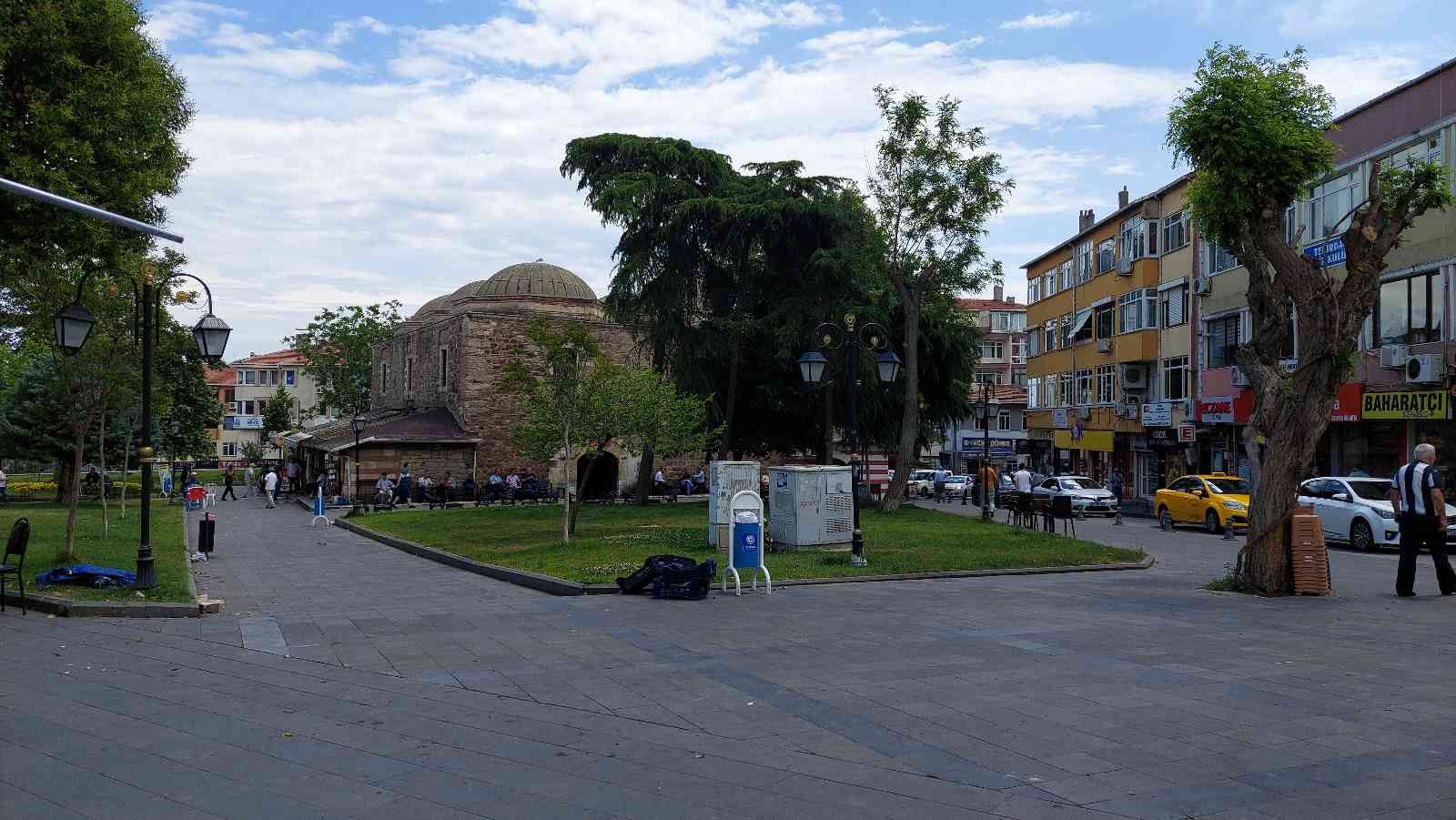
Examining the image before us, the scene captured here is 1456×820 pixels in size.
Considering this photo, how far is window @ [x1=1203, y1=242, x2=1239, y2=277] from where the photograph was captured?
3722 centimetres

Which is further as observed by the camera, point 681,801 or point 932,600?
point 932,600

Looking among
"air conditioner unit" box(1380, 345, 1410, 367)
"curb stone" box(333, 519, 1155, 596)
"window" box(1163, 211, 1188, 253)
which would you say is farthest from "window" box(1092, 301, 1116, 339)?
"curb stone" box(333, 519, 1155, 596)

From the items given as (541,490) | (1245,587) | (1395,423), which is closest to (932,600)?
(1245,587)

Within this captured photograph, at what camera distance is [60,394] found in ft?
70.7

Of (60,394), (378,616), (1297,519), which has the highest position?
(60,394)

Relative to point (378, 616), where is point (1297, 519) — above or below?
above

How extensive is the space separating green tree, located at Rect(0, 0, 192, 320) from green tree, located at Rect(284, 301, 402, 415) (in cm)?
5747

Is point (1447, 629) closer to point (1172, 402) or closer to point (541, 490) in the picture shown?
point (1172, 402)

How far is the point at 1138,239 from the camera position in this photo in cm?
4394

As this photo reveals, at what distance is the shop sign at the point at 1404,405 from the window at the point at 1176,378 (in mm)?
11584

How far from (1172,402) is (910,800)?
39030 millimetres

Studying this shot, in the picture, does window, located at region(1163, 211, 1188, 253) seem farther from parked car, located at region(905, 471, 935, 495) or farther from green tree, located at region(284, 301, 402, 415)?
green tree, located at region(284, 301, 402, 415)

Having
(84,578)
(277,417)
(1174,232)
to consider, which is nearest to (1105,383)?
(1174,232)

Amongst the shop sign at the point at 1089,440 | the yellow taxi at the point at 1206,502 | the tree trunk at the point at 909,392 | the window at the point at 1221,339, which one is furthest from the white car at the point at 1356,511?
the shop sign at the point at 1089,440
